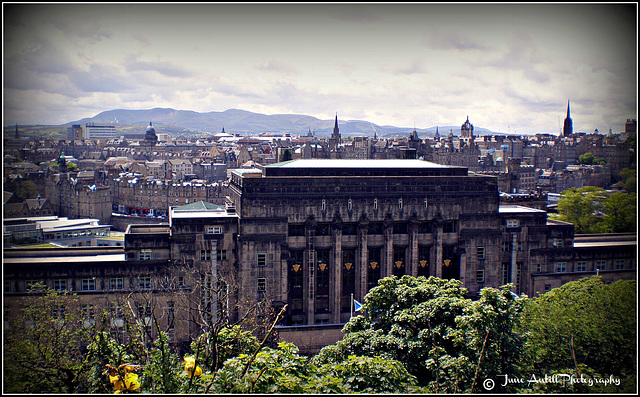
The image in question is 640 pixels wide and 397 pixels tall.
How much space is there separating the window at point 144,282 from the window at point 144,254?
1.88 meters

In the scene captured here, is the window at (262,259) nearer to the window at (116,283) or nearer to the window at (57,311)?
the window at (116,283)

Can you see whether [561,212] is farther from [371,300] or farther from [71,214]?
[71,214]

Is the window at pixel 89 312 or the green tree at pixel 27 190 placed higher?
the green tree at pixel 27 190

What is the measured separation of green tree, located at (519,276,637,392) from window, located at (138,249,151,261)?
112 feet

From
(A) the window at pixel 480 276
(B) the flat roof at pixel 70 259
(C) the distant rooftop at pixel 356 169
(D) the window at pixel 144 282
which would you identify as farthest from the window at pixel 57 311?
(A) the window at pixel 480 276

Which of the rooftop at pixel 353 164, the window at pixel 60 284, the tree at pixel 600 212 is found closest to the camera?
the window at pixel 60 284

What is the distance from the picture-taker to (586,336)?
40.3m

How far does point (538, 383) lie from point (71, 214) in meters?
132

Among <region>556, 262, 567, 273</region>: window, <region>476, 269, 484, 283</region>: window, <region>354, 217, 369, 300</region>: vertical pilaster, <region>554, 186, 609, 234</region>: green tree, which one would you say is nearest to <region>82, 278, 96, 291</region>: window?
<region>354, 217, 369, 300</region>: vertical pilaster

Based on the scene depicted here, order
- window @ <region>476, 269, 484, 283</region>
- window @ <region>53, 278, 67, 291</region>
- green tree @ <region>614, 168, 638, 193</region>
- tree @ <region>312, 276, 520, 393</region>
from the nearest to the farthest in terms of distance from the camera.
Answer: tree @ <region>312, 276, 520, 393</region> < window @ <region>53, 278, 67, 291</region> < window @ <region>476, 269, 484, 283</region> < green tree @ <region>614, 168, 638, 193</region>

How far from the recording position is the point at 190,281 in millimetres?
52844

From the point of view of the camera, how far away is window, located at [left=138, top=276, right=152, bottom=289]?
53031 mm

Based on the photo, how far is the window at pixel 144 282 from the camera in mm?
53031

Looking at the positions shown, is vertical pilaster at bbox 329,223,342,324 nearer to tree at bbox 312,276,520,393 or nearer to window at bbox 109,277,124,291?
tree at bbox 312,276,520,393
